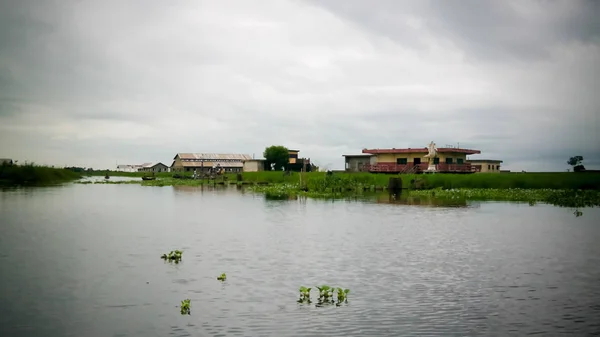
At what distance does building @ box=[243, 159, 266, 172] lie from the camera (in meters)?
119

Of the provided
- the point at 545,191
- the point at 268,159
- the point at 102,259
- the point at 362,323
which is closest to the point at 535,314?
the point at 362,323

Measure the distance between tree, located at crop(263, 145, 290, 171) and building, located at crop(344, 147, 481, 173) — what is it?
3028cm

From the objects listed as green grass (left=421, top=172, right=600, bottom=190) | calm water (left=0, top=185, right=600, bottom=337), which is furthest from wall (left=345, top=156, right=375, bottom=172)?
calm water (left=0, top=185, right=600, bottom=337)

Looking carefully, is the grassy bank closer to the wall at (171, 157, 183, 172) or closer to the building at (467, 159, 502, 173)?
the wall at (171, 157, 183, 172)

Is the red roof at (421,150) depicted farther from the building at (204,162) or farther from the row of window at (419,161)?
the building at (204,162)

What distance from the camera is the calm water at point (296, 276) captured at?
1457cm

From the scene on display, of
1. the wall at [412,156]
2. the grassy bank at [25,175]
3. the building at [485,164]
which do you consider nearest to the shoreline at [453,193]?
the wall at [412,156]

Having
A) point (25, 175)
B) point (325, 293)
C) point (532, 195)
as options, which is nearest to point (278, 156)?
point (25, 175)

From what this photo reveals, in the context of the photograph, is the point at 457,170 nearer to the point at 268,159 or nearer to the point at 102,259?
the point at 268,159

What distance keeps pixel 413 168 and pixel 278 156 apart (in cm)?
4089

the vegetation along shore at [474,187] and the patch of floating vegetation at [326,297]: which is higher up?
the vegetation along shore at [474,187]

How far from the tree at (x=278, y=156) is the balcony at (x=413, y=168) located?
1253 inches

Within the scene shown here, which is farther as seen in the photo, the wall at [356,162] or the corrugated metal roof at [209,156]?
the corrugated metal roof at [209,156]

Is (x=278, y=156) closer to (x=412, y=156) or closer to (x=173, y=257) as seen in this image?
(x=412, y=156)
